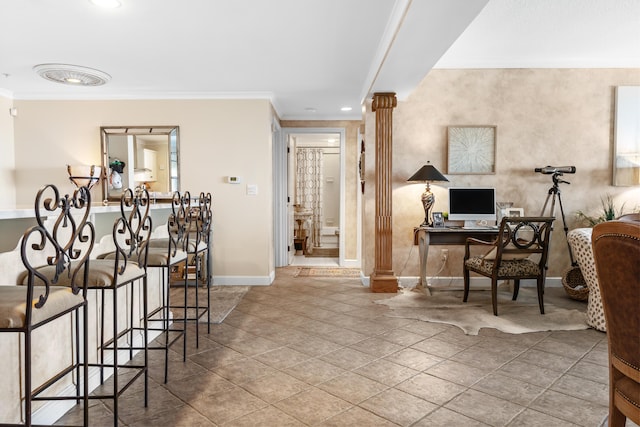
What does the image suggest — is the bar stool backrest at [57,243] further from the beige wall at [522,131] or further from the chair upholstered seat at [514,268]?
the beige wall at [522,131]

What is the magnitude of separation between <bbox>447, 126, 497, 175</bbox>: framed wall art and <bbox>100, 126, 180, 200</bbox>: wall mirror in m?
3.37

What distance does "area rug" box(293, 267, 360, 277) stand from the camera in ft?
19.4

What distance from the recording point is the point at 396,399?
89.0 inches

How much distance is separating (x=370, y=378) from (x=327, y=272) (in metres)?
3.61

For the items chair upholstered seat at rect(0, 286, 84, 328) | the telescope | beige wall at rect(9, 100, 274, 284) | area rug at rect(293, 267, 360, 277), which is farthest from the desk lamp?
chair upholstered seat at rect(0, 286, 84, 328)

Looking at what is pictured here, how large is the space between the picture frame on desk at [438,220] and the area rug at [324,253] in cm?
313

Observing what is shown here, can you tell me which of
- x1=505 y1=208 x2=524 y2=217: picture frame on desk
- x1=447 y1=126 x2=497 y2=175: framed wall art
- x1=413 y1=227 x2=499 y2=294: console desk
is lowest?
x1=413 y1=227 x2=499 y2=294: console desk

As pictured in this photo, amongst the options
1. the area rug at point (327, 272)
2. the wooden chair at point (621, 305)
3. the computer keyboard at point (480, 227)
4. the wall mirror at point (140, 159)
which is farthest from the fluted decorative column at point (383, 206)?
the wooden chair at point (621, 305)

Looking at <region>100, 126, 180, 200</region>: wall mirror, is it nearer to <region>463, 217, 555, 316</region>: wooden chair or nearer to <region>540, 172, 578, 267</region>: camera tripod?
<region>463, 217, 555, 316</region>: wooden chair

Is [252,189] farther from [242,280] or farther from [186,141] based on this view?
[242,280]

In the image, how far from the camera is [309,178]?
32.2ft

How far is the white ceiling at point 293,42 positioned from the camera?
117 inches

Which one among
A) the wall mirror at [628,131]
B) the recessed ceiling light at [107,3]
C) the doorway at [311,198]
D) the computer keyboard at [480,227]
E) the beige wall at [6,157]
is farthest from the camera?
the doorway at [311,198]

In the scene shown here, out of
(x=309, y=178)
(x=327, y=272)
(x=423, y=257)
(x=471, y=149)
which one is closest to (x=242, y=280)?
(x=327, y=272)
